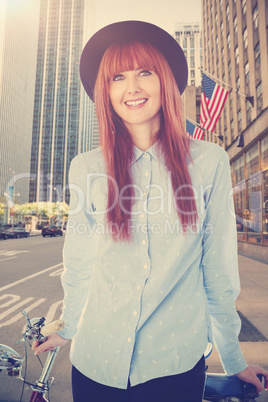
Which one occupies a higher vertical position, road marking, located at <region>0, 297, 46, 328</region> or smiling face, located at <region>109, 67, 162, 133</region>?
smiling face, located at <region>109, 67, 162, 133</region>

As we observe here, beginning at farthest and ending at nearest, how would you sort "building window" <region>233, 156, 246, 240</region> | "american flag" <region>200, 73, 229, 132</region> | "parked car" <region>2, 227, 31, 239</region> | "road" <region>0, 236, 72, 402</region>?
1. "parked car" <region>2, 227, 31, 239</region>
2. "building window" <region>233, 156, 246, 240</region>
3. "american flag" <region>200, 73, 229, 132</region>
4. "road" <region>0, 236, 72, 402</region>

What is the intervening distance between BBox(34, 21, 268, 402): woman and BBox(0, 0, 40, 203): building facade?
308 feet

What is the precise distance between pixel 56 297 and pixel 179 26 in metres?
122

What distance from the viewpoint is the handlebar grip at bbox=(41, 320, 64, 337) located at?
1.27 m

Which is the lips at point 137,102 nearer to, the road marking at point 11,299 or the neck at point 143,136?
the neck at point 143,136

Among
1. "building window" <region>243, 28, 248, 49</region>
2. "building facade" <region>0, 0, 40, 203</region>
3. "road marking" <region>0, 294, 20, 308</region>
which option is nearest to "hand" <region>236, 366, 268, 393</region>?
"road marking" <region>0, 294, 20, 308</region>

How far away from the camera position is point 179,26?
105688 millimetres

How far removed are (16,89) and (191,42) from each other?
2582 inches

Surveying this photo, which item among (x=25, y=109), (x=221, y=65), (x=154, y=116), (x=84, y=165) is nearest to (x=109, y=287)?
(x=84, y=165)

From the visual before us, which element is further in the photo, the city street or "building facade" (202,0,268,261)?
"building facade" (202,0,268,261)

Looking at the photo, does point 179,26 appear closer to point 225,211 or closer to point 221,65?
point 221,65

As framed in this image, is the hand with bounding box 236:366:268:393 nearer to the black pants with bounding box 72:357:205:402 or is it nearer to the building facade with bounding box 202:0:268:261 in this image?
the black pants with bounding box 72:357:205:402

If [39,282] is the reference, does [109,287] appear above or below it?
above

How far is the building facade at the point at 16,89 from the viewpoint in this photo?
307ft
